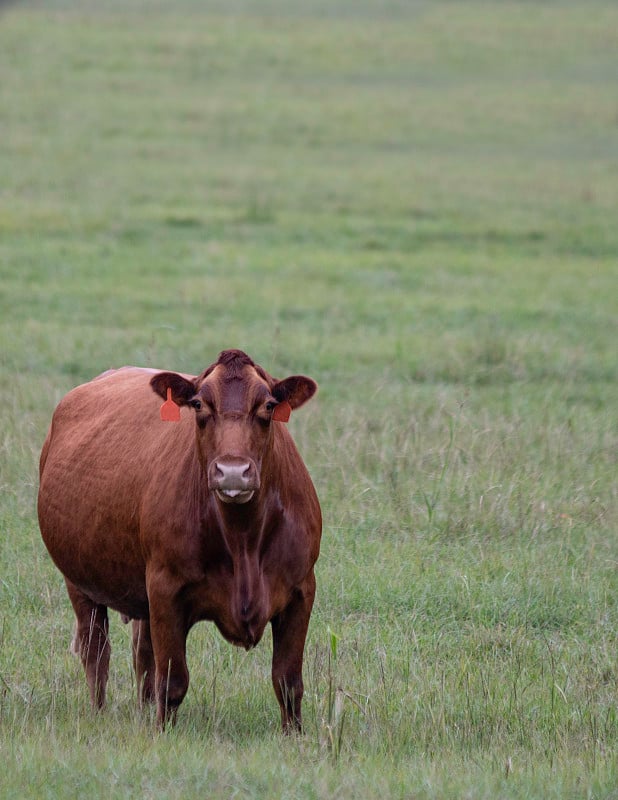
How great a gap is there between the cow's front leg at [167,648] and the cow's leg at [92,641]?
49cm

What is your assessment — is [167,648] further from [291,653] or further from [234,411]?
[234,411]

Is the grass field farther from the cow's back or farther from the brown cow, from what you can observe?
the cow's back

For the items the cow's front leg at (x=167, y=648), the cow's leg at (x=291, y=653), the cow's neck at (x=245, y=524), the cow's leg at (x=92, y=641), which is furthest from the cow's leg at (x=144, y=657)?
the cow's neck at (x=245, y=524)

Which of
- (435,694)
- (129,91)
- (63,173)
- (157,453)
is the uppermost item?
(129,91)

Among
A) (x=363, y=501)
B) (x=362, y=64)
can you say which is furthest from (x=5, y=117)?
(x=363, y=501)

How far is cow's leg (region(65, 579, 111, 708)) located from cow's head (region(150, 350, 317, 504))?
3.78 feet

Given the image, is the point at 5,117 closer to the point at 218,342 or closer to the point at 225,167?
the point at 225,167

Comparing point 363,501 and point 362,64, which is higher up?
point 362,64

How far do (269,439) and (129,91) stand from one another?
25664 millimetres

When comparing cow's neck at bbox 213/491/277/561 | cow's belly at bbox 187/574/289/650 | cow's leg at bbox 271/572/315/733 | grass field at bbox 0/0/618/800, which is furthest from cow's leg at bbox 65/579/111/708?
cow's neck at bbox 213/491/277/561

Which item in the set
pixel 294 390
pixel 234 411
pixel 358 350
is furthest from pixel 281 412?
pixel 358 350

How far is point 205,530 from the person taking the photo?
5160 millimetres

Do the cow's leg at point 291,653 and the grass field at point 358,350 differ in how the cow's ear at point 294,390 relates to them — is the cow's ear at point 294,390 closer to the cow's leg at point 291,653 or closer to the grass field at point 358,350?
the cow's leg at point 291,653

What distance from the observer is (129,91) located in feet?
97.1
